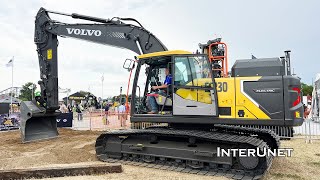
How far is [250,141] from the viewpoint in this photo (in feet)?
20.3

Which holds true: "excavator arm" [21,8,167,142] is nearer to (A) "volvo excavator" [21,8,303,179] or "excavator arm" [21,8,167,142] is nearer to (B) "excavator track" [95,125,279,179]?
(A) "volvo excavator" [21,8,303,179]

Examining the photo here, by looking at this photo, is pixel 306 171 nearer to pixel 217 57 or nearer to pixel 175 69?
pixel 175 69

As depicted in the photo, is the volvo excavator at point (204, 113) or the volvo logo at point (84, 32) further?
the volvo logo at point (84, 32)

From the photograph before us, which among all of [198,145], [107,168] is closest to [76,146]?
[107,168]

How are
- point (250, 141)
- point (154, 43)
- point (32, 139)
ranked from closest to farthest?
point (250, 141) < point (154, 43) < point (32, 139)

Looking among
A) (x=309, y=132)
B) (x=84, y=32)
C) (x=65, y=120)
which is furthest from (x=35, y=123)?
(x=309, y=132)

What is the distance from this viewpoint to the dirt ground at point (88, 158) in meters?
6.37

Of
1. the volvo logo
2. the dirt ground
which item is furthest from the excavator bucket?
the volvo logo

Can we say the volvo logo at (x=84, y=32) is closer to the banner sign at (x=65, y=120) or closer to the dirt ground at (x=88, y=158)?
the dirt ground at (x=88, y=158)

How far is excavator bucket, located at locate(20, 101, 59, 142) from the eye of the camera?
34.8 feet

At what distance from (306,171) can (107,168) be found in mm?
4322

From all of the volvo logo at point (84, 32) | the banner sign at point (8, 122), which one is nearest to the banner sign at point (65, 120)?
the banner sign at point (8, 122)

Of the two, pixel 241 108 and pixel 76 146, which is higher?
pixel 241 108

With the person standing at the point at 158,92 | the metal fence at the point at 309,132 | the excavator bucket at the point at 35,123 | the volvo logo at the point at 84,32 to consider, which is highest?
the volvo logo at the point at 84,32
